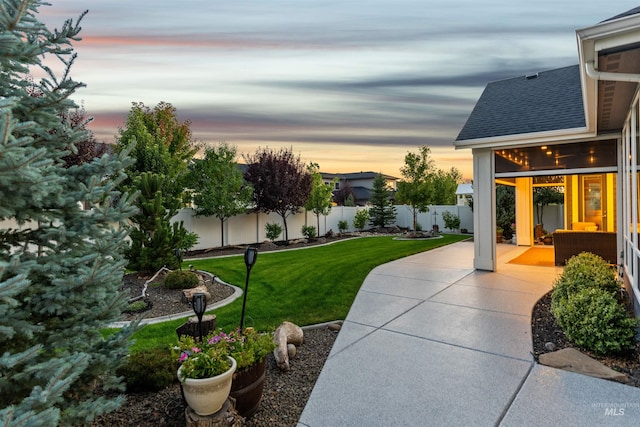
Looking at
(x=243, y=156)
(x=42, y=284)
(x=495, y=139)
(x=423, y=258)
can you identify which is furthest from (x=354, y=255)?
(x=42, y=284)

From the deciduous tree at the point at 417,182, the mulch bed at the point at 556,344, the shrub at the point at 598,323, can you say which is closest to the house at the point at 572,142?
the shrub at the point at 598,323

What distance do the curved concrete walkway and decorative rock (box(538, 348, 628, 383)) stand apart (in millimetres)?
122

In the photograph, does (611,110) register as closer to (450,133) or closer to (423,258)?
(423,258)

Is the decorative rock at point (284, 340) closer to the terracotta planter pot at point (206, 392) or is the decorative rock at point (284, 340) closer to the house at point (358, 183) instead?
the terracotta planter pot at point (206, 392)

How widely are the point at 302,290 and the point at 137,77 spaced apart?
17.5 ft

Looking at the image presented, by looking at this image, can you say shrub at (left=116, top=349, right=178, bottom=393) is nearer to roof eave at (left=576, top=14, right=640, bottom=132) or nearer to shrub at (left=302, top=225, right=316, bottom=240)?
roof eave at (left=576, top=14, right=640, bottom=132)

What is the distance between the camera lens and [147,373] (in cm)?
318

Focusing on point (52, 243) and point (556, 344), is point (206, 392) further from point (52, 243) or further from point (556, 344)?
point (556, 344)

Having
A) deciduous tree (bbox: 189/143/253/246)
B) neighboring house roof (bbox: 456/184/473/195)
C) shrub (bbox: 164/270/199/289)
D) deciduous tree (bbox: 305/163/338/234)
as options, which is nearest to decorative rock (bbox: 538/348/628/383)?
shrub (bbox: 164/270/199/289)

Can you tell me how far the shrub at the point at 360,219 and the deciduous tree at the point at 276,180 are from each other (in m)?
5.34

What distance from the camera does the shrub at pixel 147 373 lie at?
3.15 meters

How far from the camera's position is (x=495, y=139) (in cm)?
834

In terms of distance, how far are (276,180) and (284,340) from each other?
1173cm

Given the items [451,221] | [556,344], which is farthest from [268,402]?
[451,221]
